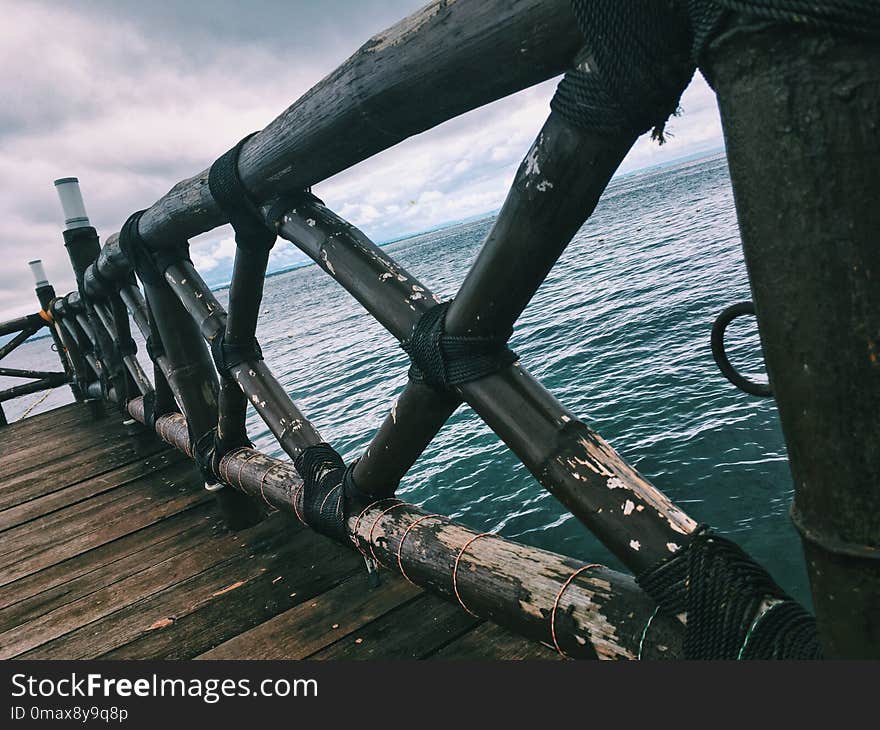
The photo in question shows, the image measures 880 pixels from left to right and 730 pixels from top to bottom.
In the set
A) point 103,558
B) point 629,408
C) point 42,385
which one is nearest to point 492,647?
point 103,558

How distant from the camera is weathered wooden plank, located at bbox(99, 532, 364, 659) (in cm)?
286

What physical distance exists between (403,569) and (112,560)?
2.41 metres

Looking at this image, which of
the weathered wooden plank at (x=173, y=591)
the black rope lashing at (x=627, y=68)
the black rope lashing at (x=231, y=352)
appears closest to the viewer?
the black rope lashing at (x=627, y=68)

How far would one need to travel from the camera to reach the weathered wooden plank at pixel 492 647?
2.21 metres

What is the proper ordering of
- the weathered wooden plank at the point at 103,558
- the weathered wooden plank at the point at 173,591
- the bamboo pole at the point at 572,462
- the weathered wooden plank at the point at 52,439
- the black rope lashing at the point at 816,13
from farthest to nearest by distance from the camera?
the weathered wooden plank at the point at 52,439, the weathered wooden plank at the point at 103,558, the weathered wooden plank at the point at 173,591, the bamboo pole at the point at 572,462, the black rope lashing at the point at 816,13

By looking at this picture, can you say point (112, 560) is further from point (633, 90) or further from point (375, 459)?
point (633, 90)

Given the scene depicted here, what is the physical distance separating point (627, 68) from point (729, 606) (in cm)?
113

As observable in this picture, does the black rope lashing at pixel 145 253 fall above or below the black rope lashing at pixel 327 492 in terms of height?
above

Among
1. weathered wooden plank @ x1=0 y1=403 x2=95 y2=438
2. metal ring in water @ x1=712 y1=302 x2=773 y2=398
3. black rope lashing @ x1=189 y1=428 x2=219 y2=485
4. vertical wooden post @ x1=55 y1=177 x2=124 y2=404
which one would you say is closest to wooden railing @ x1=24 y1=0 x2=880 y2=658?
metal ring in water @ x1=712 y1=302 x2=773 y2=398

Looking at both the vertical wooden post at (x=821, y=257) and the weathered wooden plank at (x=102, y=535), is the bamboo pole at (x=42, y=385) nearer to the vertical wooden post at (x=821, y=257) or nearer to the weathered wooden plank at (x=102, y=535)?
the weathered wooden plank at (x=102, y=535)

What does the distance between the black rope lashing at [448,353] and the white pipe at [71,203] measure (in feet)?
19.8

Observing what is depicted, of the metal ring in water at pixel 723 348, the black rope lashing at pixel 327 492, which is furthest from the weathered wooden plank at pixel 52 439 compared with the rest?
the metal ring in water at pixel 723 348

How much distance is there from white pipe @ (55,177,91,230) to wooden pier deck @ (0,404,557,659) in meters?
2.80

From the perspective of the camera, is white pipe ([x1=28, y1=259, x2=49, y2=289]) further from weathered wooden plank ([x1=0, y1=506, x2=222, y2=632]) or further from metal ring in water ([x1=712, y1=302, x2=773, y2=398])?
metal ring in water ([x1=712, y1=302, x2=773, y2=398])
